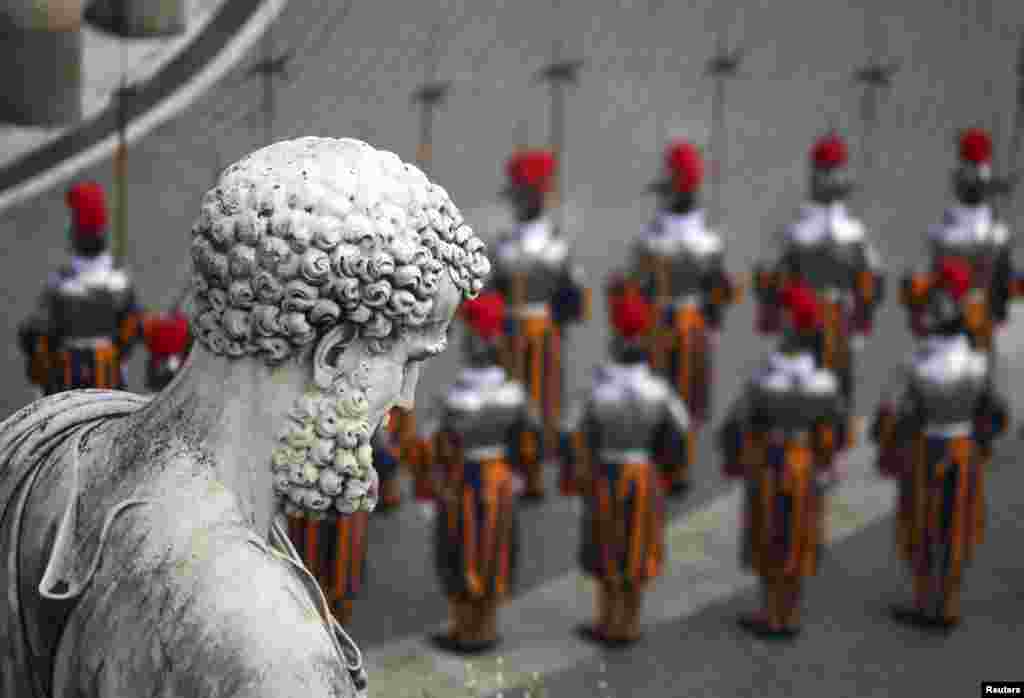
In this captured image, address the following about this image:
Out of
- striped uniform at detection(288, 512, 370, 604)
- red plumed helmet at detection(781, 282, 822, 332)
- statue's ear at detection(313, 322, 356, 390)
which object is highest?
statue's ear at detection(313, 322, 356, 390)

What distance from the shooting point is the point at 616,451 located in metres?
5.31

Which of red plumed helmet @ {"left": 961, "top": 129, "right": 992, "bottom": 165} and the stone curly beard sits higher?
red plumed helmet @ {"left": 961, "top": 129, "right": 992, "bottom": 165}

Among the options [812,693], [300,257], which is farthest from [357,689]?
[812,693]

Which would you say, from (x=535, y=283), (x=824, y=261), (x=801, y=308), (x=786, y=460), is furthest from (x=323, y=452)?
(x=824, y=261)

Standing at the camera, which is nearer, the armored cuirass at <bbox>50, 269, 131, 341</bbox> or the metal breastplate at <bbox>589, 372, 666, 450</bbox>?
the armored cuirass at <bbox>50, 269, 131, 341</bbox>

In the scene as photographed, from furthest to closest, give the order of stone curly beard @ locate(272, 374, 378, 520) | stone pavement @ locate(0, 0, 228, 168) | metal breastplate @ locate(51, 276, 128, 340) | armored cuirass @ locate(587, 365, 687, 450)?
armored cuirass @ locate(587, 365, 687, 450) → metal breastplate @ locate(51, 276, 128, 340) → stone pavement @ locate(0, 0, 228, 168) → stone curly beard @ locate(272, 374, 378, 520)

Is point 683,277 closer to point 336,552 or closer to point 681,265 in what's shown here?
point 681,265

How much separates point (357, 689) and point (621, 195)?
→ 6042 millimetres

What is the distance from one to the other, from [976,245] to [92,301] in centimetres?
300

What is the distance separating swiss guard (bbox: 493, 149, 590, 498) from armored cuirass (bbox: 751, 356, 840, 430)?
909 millimetres

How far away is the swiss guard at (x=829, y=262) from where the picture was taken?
6.64m

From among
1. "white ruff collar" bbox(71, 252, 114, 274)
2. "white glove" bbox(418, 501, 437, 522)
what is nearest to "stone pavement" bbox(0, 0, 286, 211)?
"white ruff collar" bbox(71, 252, 114, 274)

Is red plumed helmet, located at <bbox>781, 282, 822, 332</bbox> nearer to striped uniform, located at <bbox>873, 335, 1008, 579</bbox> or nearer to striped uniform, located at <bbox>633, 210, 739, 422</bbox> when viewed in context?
striped uniform, located at <bbox>873, 335, 1008, 579</bbox>

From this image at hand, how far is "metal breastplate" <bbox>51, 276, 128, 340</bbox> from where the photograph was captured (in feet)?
16.6
